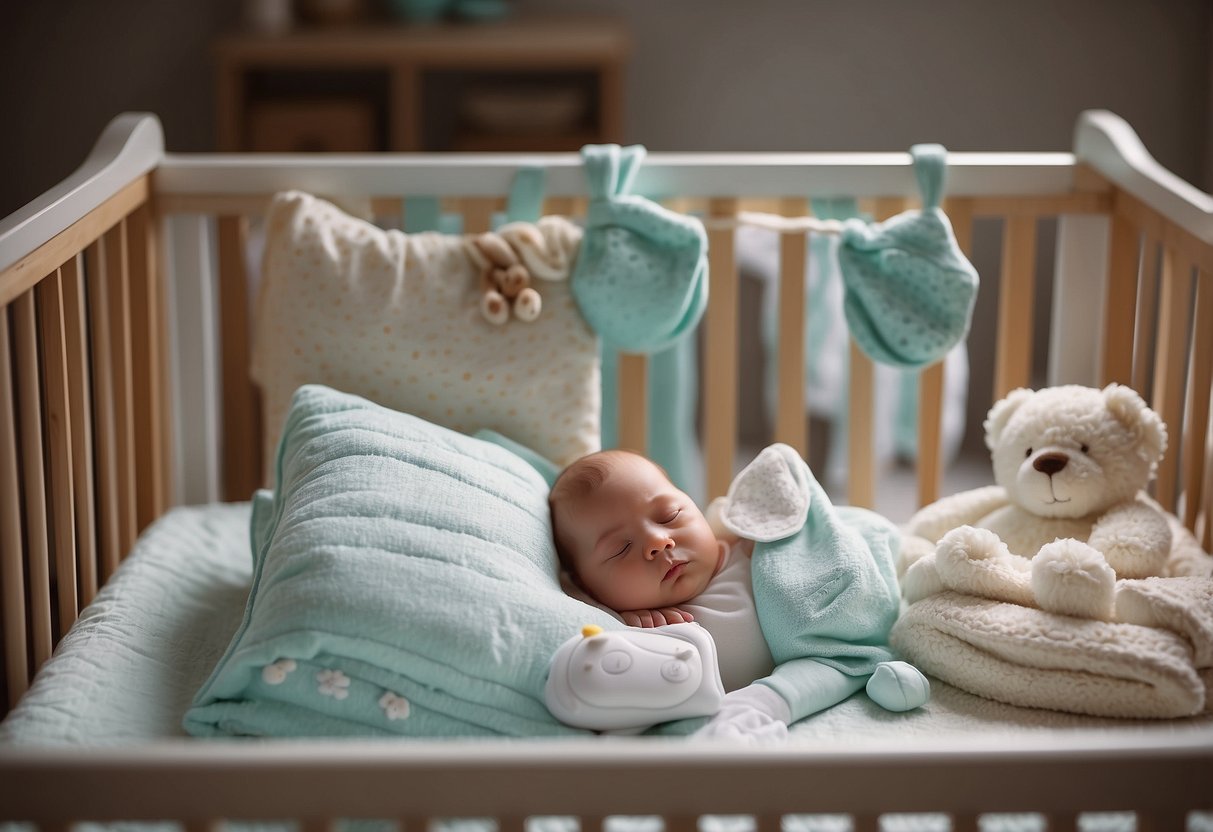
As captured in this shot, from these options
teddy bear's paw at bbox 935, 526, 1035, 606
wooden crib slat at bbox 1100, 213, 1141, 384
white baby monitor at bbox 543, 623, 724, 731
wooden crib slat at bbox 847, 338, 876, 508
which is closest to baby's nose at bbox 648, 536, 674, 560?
white baby monitor at bbox 543, 623, 724, 731

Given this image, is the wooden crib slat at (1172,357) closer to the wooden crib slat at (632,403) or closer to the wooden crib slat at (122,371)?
the wooden crib slat at (632,403)

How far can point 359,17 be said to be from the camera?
8.97 feet

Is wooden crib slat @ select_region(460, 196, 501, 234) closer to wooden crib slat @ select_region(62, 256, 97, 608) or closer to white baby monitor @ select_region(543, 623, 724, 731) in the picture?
wooden crib slat @ select_region(62, 256, 97, 608)

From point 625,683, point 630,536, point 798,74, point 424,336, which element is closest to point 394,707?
point 625,683

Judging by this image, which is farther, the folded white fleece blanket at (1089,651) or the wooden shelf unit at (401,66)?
the wooden shelf unit at (401,66)

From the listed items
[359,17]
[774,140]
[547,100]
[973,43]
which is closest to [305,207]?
[547,100]

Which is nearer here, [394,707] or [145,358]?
[394,707]

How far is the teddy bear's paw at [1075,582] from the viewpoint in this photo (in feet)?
3.86

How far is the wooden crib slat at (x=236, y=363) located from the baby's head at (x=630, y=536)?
1.84 feet

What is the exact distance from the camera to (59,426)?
129cm

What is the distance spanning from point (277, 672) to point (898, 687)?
53cm

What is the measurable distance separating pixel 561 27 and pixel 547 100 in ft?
0.50

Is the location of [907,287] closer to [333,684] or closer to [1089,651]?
[1089,651]

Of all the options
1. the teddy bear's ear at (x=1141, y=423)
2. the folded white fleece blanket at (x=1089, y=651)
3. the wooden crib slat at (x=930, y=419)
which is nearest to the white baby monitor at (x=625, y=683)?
the folded white fleece blanket at (x=1089, y=651)
